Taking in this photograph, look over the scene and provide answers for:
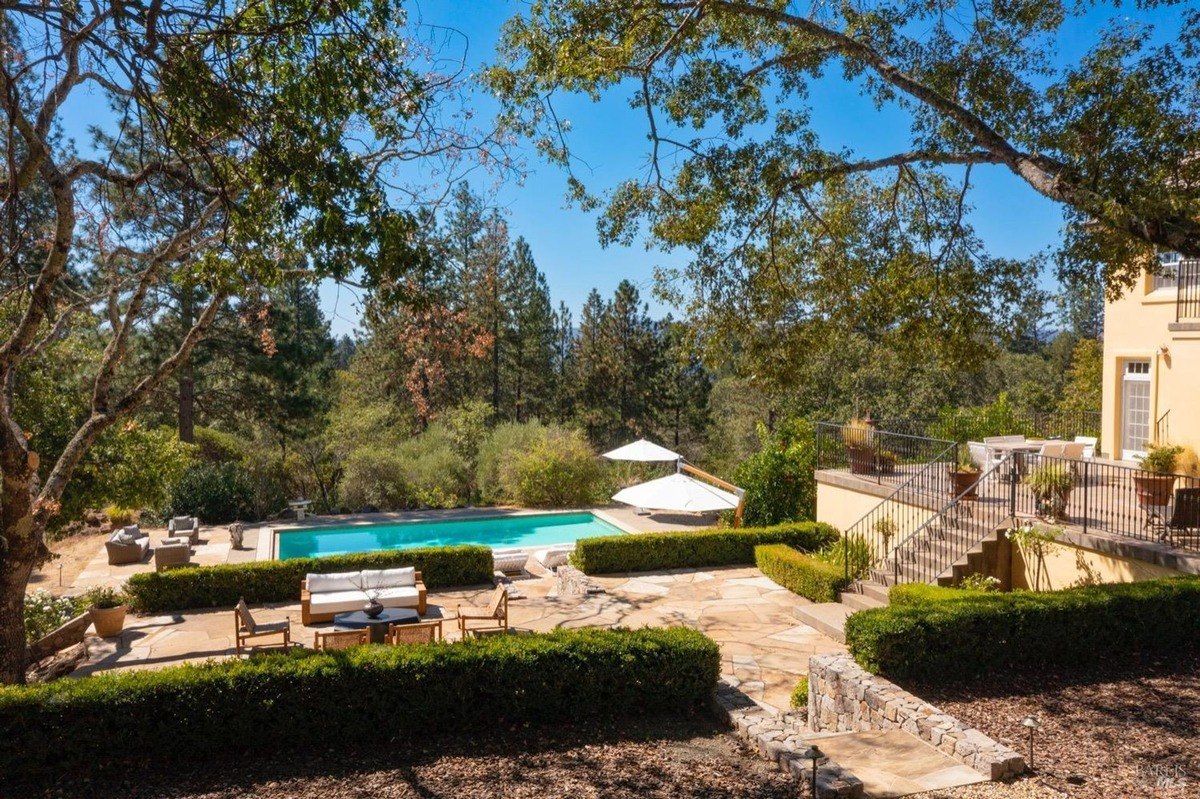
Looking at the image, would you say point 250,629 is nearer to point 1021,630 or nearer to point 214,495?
point 1021,630

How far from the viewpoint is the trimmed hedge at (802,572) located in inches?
457

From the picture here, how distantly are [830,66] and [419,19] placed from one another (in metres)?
5.68

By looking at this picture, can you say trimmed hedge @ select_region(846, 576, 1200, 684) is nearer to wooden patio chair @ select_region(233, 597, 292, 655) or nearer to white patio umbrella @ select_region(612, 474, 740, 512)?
wooden patio chair @ select_region(233, 597, 292, 655)

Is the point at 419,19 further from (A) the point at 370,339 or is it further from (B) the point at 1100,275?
(A) the point at 370,339

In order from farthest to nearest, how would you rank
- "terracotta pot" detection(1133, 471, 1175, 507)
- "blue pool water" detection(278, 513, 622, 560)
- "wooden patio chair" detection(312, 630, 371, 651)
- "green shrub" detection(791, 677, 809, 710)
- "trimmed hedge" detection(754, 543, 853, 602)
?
"blue pool water" detection(278, 513, 622, 560) → "trimmed hedge" detection(754, 543, 853, 602) → "terracotta pot" detection(1133, 471, 1175, 507) → "wooden patio chair" detection(312, 630, 371, 651) → "green shrub" detection(791, 677, 809, 710)

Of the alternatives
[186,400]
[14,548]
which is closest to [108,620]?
[14,548]

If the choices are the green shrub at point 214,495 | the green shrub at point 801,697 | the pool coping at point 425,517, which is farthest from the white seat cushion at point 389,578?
the green shrub at point 214,495

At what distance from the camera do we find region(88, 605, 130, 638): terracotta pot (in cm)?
1062

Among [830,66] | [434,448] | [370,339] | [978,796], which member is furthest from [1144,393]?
[370,339]

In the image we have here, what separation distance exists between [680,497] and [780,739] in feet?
32.2

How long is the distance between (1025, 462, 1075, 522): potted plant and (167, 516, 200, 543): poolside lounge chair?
631 inches

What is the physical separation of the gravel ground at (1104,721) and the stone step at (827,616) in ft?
8.93

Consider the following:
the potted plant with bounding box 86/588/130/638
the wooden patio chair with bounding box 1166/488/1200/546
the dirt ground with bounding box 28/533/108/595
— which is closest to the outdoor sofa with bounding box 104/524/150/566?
the dirt ground with bounding box 28/533/108/595

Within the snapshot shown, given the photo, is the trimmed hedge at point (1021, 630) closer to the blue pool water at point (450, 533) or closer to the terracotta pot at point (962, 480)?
the terracotta pot at point (962, 480)
